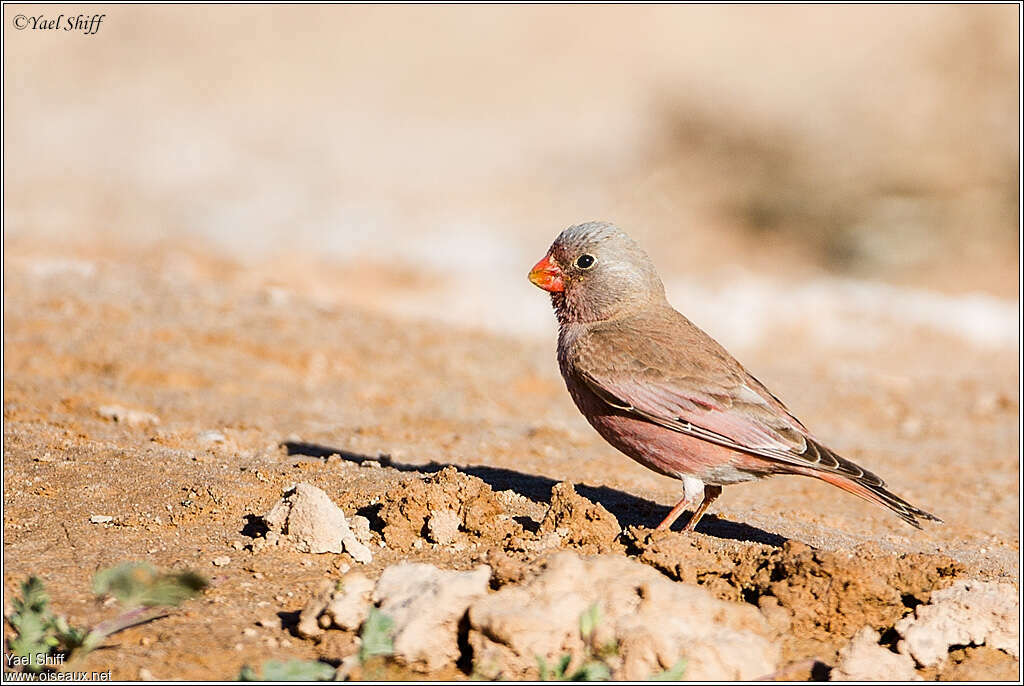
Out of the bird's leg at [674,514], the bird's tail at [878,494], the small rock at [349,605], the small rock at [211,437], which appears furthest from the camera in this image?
the small rock at [211,437]

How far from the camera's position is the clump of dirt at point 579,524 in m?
4.41

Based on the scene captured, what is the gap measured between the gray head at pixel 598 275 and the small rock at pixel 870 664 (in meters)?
2.11

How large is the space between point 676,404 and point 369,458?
1938mm

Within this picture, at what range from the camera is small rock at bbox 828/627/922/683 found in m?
3.65

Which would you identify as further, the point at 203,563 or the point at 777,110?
the point at 777,110

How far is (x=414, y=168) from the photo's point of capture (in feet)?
56.6

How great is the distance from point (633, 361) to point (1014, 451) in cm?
465

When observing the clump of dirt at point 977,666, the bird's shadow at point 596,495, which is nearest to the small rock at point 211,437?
the bird's shadow at point 596,495

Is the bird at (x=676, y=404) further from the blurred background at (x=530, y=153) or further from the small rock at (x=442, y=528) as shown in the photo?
the blurred background at (x=530, y=153)

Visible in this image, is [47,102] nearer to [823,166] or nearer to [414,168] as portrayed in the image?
[414,168]

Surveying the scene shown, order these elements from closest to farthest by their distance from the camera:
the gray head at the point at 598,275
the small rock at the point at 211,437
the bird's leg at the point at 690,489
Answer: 1. the bird's leg at the point at 690,489
2. the gray head at the point at 598,275
3. the small rock at the point at 211,437

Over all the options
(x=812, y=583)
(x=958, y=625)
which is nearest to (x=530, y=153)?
(x=812, y=583)

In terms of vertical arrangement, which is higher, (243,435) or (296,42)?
(296,42)

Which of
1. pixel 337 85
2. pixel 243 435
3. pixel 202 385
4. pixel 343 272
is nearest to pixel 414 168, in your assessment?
pixel 337 85
